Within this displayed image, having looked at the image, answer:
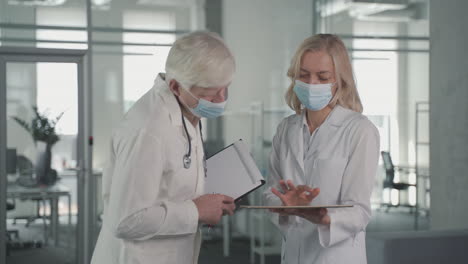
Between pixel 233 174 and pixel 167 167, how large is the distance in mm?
423

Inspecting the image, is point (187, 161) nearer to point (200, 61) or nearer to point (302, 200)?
point (200, 61)

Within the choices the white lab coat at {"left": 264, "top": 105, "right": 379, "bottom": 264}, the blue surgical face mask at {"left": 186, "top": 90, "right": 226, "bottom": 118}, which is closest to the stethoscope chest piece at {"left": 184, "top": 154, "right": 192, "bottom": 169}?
the blue surgical face mask at {"left": 186, "top": 90, "right": 226, "bottom": 118}

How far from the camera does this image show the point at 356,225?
195 centimetres

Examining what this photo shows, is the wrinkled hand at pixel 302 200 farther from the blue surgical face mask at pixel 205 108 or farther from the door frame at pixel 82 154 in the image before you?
the door frame at pixel 82 154

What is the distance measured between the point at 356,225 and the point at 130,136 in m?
0.87

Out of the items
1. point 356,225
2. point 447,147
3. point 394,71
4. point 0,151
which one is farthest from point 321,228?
point 0,151

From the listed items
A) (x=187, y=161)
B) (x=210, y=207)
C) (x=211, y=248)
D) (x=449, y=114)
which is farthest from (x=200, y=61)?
(x=211, y=248)

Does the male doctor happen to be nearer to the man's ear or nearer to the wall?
the man's ear

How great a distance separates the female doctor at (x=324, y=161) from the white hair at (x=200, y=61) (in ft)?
1.78

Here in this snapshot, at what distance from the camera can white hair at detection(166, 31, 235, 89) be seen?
152 centimetres

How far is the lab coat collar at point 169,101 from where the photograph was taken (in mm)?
1579

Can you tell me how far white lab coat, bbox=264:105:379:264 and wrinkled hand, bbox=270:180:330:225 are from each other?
3 centimetres

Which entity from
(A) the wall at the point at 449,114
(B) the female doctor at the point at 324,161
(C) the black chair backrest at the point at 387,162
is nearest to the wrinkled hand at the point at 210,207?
(B) the female doctor at the point at 324,161

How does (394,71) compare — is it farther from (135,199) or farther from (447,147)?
(135,199)
